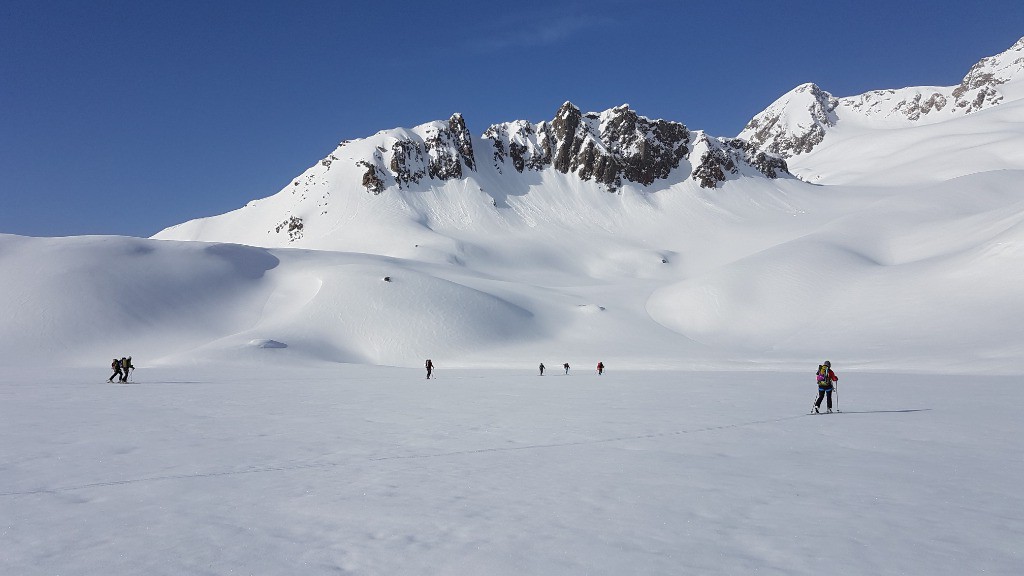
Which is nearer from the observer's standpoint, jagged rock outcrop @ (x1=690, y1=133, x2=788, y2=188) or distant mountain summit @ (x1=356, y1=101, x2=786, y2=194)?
distant mountain summit @ (x1=356, y1=101, x2=786, y2=194)

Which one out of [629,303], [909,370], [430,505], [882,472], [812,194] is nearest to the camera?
[430,505]

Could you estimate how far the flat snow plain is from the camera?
6352mm

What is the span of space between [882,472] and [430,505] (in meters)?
8.42

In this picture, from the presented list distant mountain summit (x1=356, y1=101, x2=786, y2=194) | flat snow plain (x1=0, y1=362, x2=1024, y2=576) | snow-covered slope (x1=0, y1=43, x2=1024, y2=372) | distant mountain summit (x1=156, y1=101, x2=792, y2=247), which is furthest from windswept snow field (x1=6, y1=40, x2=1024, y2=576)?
distant mountain summit (x1=356, y1=101, x2=786, y2=194)

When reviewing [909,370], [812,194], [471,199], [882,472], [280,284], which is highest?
[812,194]

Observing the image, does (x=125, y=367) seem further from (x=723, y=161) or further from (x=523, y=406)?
(x=723, y=161)

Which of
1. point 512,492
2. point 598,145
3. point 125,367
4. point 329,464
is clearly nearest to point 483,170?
point 598,145

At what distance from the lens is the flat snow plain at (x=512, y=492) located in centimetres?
635

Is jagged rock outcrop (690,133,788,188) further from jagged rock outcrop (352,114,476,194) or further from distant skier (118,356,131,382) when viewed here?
distant skier (118,356,131,382)

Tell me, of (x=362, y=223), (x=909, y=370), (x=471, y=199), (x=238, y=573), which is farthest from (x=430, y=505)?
(x=471, y=199)

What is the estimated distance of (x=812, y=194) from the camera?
6535 inches

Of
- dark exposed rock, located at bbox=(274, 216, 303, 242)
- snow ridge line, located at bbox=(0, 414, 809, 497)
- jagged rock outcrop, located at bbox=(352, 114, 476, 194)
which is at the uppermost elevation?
jagged rock outcrop, located at bbox=(352, 114, 476, 194)

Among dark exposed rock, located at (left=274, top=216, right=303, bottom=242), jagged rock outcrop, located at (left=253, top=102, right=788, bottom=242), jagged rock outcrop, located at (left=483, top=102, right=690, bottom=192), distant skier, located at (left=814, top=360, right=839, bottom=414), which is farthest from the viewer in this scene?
jagged rock outcrop, located at (left=483, top=102, right=690, bottom=192)

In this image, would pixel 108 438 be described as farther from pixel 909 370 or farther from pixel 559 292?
pixel 559 292
